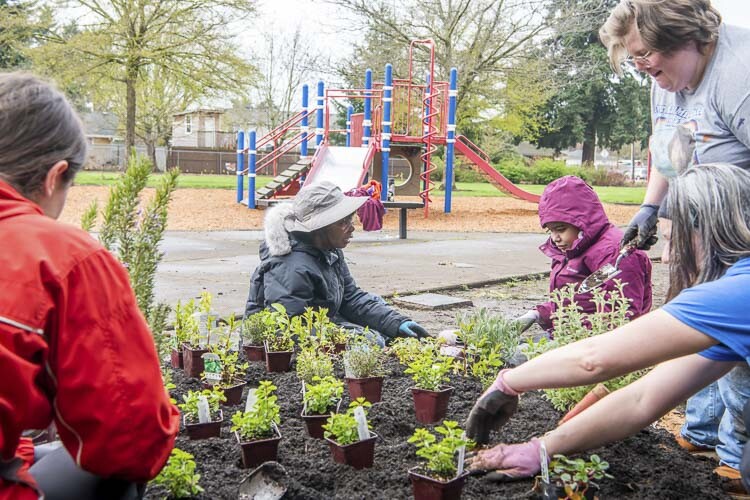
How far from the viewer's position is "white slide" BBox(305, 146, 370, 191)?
549 inches

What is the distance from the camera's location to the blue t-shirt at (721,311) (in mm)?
2049

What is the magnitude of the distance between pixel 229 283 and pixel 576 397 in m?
4.97

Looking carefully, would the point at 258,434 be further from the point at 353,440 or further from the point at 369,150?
the point at 369,150

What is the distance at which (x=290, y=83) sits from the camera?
41125mm

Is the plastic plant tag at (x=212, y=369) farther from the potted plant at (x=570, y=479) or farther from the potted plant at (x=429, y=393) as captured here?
the potted plant at (x=570, y=479)

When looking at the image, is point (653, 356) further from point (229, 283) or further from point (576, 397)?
point (229, 283)

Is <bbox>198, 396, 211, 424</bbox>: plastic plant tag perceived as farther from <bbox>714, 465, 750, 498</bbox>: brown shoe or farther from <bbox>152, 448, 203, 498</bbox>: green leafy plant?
<bbox>714, 465, 750, 498</bbox>: brown shoe

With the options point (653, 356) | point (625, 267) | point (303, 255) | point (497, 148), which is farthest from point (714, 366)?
point (497, 148)

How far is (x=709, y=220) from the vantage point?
87.4 inches

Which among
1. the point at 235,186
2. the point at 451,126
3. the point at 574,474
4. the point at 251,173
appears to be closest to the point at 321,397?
the point at 574,474

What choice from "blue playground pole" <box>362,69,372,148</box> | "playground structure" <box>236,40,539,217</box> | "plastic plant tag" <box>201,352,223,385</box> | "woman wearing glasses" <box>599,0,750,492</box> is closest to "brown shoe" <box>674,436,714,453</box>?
"woman wearing glasses" <box>599,0,750,492</box>

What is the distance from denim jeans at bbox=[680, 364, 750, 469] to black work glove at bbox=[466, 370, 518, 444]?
875mm

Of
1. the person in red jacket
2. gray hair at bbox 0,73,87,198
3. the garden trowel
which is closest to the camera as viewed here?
the person in red jacket

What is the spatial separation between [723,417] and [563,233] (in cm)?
171
